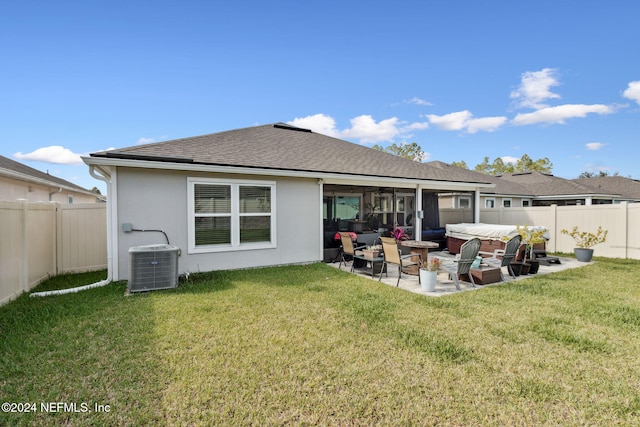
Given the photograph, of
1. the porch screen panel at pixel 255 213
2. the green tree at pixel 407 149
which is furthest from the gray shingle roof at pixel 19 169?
the green tree at pixel 407 149

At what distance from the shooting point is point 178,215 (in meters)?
7.12

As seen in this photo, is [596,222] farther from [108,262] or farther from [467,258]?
[108,262]

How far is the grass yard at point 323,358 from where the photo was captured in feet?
7.89

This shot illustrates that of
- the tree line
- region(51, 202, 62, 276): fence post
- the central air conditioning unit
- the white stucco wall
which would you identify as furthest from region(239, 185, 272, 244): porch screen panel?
the tree line

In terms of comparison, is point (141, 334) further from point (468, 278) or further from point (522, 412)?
point (468, 278)

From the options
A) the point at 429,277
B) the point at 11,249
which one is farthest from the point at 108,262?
the point at 429,277

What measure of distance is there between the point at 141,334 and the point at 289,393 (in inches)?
96.8

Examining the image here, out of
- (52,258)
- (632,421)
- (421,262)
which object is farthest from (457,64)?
(52,258)

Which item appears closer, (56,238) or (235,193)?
(56,238)

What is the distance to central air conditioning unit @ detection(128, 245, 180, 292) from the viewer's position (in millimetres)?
5875

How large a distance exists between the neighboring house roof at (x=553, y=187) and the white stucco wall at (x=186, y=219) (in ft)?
73.1

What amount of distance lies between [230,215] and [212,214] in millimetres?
457

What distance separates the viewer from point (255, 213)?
26.5 feet

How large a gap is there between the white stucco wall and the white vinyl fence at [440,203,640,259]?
7864mm
